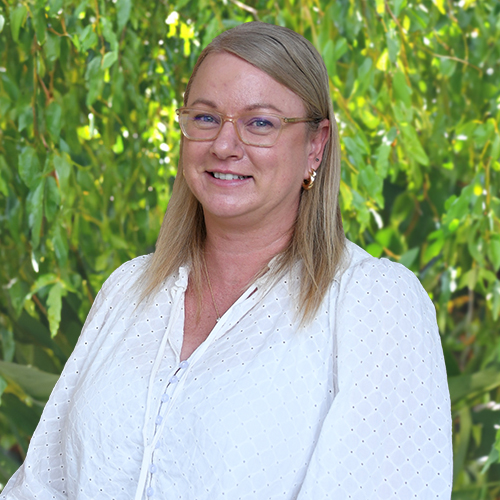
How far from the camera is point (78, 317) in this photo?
226cm

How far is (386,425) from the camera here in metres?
0.94

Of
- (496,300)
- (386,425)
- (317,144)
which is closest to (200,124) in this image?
(317,144)

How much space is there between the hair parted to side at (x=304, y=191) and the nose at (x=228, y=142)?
0.33 feet

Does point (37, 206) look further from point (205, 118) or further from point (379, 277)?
point (379, 277)

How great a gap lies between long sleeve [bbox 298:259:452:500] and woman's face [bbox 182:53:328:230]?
27cm

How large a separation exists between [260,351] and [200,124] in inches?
14.5

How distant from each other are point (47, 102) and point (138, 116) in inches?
13.6

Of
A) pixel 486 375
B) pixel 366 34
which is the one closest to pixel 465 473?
pixel 486 375

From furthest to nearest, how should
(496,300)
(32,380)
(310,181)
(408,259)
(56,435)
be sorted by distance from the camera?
(32,380) < (408,259) < (496,300) < (56,435) < (310,181)

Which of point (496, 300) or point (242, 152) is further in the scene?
point (496, 300)

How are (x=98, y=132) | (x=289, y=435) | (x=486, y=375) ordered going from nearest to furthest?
(x=289, y=435), (x=98, y=132), (x=486, y=375)

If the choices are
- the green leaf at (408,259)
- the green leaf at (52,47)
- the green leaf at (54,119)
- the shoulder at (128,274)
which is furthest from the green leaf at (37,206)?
the green leaf at (408,259)

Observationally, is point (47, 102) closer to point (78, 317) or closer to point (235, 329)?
point (78, 317)

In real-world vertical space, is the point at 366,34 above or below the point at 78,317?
above
